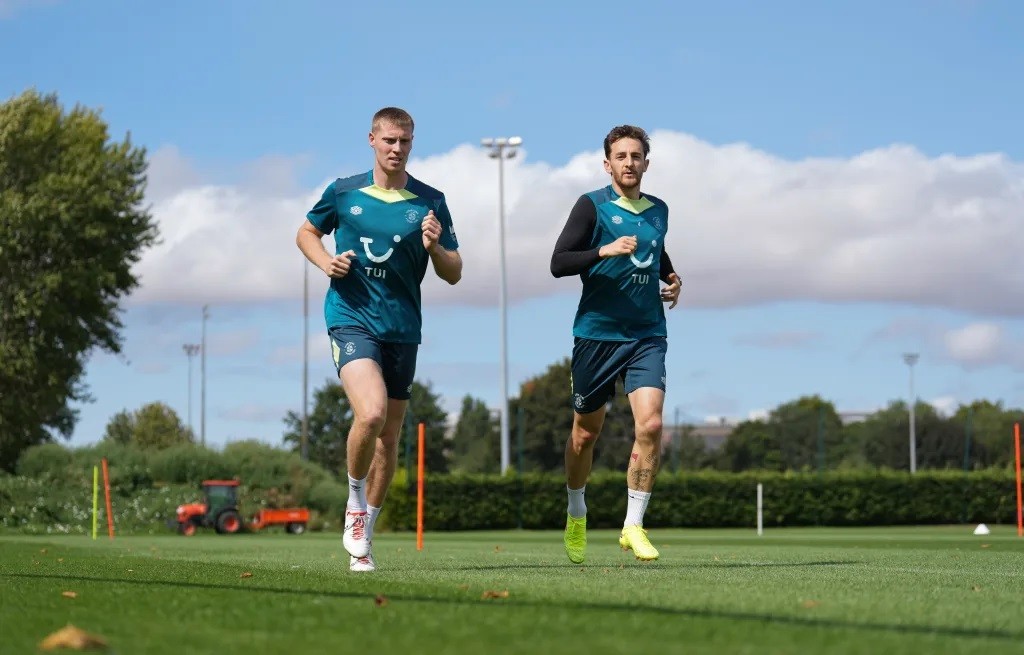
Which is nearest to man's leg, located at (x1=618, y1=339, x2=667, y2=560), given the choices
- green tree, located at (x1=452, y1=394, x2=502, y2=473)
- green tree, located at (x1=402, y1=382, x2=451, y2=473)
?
green tree, located at (x1=402, y1=382, x2=451, y2=473)

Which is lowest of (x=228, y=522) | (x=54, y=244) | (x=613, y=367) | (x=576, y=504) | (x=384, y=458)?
(x=228, y=522)

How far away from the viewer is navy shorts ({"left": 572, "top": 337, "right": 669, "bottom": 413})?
8.07 meters

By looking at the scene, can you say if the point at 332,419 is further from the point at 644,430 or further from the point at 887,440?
the point at 644,430

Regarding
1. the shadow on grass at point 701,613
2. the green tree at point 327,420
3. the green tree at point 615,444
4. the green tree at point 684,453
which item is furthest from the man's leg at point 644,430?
the green tree at point 327,420

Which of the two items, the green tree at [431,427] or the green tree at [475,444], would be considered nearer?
the green tree at [475,444]

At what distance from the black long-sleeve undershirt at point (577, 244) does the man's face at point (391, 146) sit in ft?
3.60

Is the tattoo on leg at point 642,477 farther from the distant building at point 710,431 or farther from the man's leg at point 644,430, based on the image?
the distant building at point 710,431

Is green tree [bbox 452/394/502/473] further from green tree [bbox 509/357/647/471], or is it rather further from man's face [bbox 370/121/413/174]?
man's face [bbox 370/121/413/174]

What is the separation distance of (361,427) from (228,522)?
92.5 ft

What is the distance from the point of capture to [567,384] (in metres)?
74.8

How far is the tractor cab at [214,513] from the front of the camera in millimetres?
34275

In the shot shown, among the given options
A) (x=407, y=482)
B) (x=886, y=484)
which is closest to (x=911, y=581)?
(x=407, y=482)

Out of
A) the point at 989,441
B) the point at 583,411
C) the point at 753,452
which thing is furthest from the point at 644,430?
the point at 989,441

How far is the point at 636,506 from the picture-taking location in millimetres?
8141
